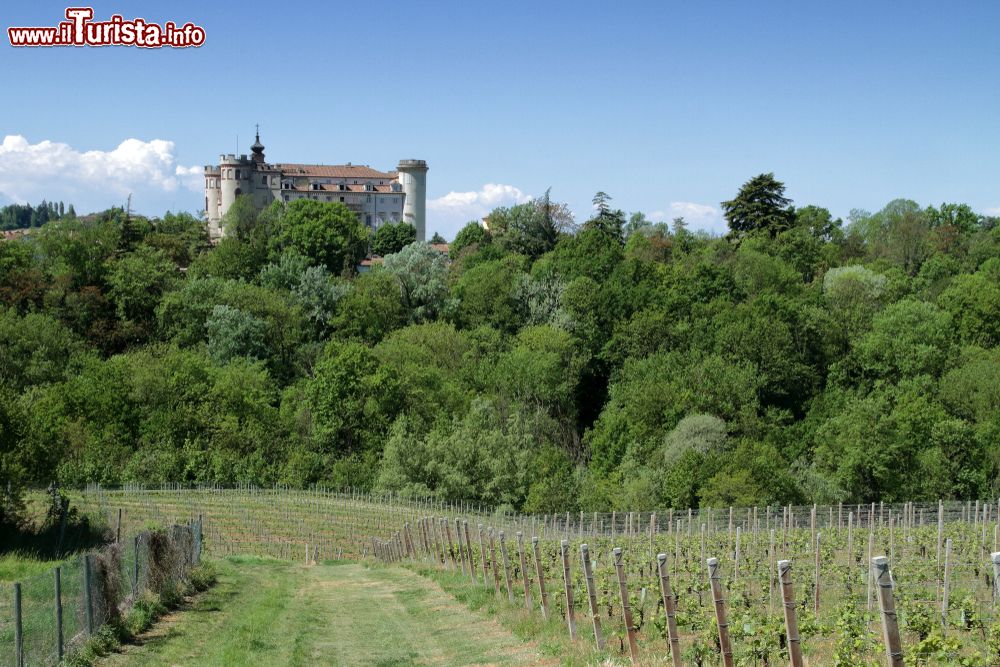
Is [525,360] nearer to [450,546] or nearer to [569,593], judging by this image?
[450,546]

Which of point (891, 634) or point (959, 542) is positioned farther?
point (959, 542)

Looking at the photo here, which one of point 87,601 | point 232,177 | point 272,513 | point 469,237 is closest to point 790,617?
point 87,601

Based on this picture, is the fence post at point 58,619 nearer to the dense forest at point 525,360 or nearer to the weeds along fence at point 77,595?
the weeds along fence at point 77,595

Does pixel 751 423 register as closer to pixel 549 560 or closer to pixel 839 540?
pixel 839 540

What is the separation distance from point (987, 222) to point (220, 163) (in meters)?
90.4

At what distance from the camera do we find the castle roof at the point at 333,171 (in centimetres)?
13938

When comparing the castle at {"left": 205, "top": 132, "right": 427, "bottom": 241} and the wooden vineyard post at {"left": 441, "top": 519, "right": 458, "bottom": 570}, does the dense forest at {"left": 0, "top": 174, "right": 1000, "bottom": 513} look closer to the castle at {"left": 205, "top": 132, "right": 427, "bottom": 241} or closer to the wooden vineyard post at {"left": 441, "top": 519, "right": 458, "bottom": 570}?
the wooden vineyard post at {"left": 441, "top": 519, "right": 458, "bottom": 570}

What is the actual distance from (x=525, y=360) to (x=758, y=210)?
35.6m

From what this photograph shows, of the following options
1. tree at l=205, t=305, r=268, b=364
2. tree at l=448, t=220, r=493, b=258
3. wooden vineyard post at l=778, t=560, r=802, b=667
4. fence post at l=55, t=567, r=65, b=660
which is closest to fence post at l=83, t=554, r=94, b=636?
fence post at l=55, t=567, r=65, b=660

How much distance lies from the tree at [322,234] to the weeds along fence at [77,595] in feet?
271

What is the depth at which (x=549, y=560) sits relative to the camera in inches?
968

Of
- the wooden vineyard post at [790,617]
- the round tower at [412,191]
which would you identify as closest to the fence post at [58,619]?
the wooden vineyard post at [790,617]

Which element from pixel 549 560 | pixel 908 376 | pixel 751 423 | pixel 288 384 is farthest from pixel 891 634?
pixel 288 384

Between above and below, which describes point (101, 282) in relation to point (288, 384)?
above
